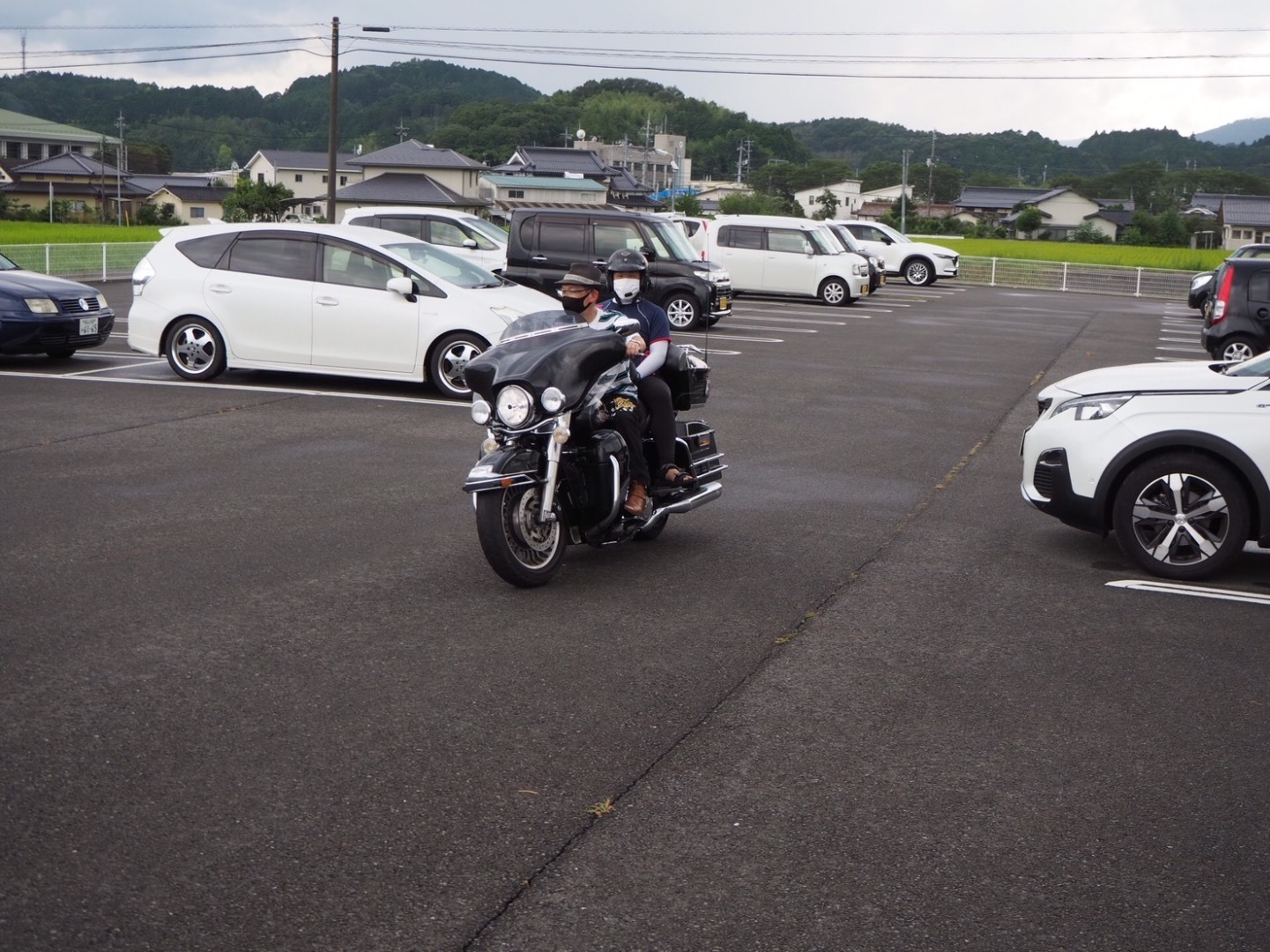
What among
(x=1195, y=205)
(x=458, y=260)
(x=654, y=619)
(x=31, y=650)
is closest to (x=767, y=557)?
(x=654, y=619)

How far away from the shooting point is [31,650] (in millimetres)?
5488

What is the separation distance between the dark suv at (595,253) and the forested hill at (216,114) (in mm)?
108459

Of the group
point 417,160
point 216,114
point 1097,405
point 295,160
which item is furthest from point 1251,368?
point 216,114

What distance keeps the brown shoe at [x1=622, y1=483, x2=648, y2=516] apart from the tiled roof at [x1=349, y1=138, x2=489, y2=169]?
2979 inches

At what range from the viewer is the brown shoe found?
23.4ft

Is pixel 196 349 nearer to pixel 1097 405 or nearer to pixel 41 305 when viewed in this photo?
pixel 41 305

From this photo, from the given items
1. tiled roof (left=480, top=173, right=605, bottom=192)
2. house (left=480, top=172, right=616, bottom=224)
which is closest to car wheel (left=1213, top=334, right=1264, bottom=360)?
house (left=480, top=172, right=616, bottom=224)

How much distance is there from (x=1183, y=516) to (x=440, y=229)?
1762 centimetres

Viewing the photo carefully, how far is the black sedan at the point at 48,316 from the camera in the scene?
14.2 meters

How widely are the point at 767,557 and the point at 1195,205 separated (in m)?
104

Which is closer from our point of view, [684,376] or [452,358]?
[684,376]

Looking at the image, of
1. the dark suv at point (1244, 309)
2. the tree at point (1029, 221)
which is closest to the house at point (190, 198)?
the tree at point (1029, 221)

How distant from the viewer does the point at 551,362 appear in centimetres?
649

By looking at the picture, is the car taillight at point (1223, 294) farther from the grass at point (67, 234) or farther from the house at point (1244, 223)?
the house at point (1244, 223)
